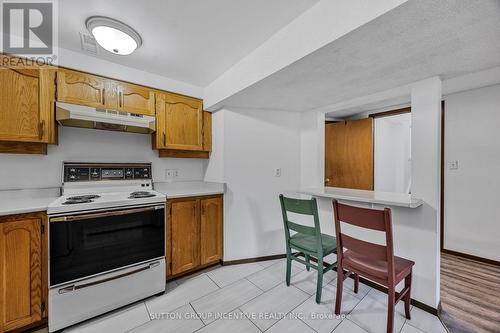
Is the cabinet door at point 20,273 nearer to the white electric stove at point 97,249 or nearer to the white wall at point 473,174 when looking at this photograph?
the white electric stove at point 97,249

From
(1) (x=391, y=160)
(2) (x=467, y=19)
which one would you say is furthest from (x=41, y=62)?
A: (1) (x=391, y=160)

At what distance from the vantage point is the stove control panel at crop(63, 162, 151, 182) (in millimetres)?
1975

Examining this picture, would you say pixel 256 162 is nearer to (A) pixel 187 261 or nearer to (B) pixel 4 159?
(A) pixel 187 261

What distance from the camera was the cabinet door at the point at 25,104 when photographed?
158 centimetres

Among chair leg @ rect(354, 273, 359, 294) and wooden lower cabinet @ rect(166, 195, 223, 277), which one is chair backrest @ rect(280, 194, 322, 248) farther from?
wooden lower cabinet @ rect(166, 195, 223, 277)

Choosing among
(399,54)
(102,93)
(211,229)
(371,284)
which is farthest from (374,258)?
(102,93)

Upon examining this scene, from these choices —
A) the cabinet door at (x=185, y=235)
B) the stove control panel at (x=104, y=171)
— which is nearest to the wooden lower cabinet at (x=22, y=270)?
the stove control panel at (x=104, y=171)

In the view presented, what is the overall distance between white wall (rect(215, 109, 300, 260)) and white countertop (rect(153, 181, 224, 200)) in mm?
173

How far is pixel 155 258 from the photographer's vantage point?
1873 millimetres

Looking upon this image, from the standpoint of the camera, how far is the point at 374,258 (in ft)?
4.69

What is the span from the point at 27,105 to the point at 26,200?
779mm

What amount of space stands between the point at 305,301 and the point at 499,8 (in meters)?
2.23

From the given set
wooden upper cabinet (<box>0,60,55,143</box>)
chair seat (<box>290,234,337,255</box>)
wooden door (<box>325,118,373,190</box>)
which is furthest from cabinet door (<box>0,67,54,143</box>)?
wooden door (<box>325,118,373,190</box>)

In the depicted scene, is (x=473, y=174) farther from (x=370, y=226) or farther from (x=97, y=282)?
(x=97, y=282)
